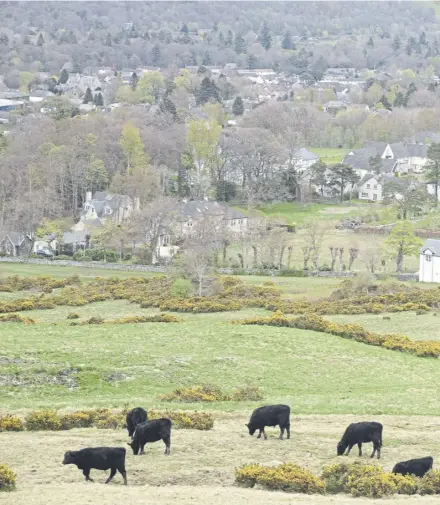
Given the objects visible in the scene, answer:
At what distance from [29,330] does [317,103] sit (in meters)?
128

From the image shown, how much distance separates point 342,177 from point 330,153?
91.2 ft

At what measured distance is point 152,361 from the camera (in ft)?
101

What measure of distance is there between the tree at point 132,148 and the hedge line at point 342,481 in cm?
7517

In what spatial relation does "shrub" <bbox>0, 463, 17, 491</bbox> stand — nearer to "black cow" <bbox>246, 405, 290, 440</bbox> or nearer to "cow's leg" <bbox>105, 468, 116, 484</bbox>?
"cow's leg" <bbox>105, 468, 116, 484</bbox>

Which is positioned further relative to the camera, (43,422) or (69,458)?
(43,422)

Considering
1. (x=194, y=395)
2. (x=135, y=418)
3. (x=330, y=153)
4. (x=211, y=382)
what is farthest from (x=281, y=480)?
(x=330, y=153)

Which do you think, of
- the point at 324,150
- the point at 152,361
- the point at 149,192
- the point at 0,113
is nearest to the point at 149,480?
the point at 152,361

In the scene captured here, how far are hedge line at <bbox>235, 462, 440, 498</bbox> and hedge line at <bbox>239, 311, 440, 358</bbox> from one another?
1660cm

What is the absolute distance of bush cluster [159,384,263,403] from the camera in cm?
2658

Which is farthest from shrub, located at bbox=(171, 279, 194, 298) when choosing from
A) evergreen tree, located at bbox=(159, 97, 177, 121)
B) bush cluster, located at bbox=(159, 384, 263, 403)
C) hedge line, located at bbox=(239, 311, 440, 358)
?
evergreen tree, located at bbox=(159, 97, 177, 121)

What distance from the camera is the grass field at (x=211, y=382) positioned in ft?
60.4

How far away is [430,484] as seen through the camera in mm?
18375

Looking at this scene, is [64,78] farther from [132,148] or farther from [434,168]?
[434,168]

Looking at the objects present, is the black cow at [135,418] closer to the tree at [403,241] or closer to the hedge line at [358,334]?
the hedge line at [358,334]
